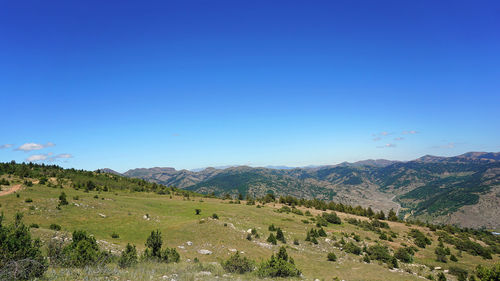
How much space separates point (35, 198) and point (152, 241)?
98.3 ft

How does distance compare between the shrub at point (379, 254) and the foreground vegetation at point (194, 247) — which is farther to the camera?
the shrub at point (379, 254)

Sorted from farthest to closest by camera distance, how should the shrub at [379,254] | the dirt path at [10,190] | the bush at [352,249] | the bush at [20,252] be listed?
1. the dirt path at [10,190]
2. the bush at [352,249]
3. the shrub at [379,254]
4. the bush at [20,252]

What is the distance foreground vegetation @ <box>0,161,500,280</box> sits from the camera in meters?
13.6

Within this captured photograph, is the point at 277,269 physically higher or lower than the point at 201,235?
higher

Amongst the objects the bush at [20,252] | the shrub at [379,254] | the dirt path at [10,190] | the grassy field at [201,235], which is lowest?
the shrub at [379,254]

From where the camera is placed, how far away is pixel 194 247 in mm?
28422

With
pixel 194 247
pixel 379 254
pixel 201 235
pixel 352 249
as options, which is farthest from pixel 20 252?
pixel 379 254

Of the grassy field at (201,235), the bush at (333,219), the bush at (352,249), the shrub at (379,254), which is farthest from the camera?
the bush at (333,219)

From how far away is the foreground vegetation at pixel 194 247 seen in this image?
13.6 m

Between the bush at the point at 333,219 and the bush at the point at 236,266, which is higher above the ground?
the bush at the point at 236,266

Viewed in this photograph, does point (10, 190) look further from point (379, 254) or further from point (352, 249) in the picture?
point (379, 254)

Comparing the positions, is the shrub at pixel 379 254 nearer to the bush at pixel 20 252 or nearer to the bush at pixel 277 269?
the bush at pixel 277 269

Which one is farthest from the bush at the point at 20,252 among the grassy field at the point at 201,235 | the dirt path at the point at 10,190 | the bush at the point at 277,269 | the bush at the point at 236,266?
the dirt path at the point at 10,190

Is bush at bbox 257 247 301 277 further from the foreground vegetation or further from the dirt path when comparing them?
the dirt path
